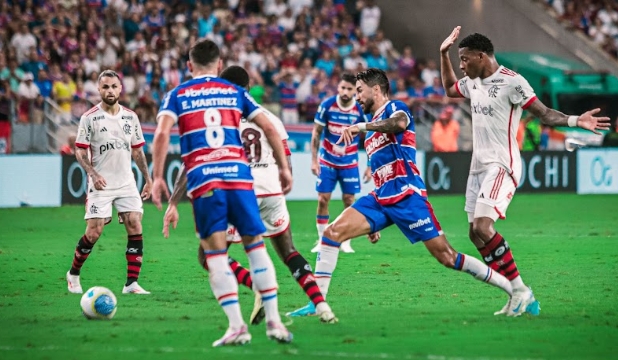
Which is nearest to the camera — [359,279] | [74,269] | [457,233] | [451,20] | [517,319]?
[517,319]

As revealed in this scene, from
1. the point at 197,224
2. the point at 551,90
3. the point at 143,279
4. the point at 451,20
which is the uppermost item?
the point at 451,20

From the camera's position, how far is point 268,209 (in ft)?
30.3

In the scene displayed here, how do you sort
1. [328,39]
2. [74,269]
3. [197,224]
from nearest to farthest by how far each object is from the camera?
1. [197,224]
2. [74,269]
3. [328,39]

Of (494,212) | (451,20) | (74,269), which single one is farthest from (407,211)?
(451,20)

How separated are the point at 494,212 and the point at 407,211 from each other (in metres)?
0.83

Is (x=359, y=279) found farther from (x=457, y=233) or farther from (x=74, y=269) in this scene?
(x=457, y=233)

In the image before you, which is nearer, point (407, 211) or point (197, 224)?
point (197, 224)

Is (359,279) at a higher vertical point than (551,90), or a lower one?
lower

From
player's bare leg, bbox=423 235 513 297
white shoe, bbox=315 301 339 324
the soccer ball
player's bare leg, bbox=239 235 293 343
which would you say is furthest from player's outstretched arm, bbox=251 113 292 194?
the soccer ball

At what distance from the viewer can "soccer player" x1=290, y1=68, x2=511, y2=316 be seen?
363 inches

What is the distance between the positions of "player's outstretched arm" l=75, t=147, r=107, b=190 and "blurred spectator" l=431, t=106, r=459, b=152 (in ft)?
57.2

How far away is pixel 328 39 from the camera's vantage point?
31.9 meters

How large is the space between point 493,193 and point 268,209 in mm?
2089

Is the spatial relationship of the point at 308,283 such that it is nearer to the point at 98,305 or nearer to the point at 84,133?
the point at 98,305
